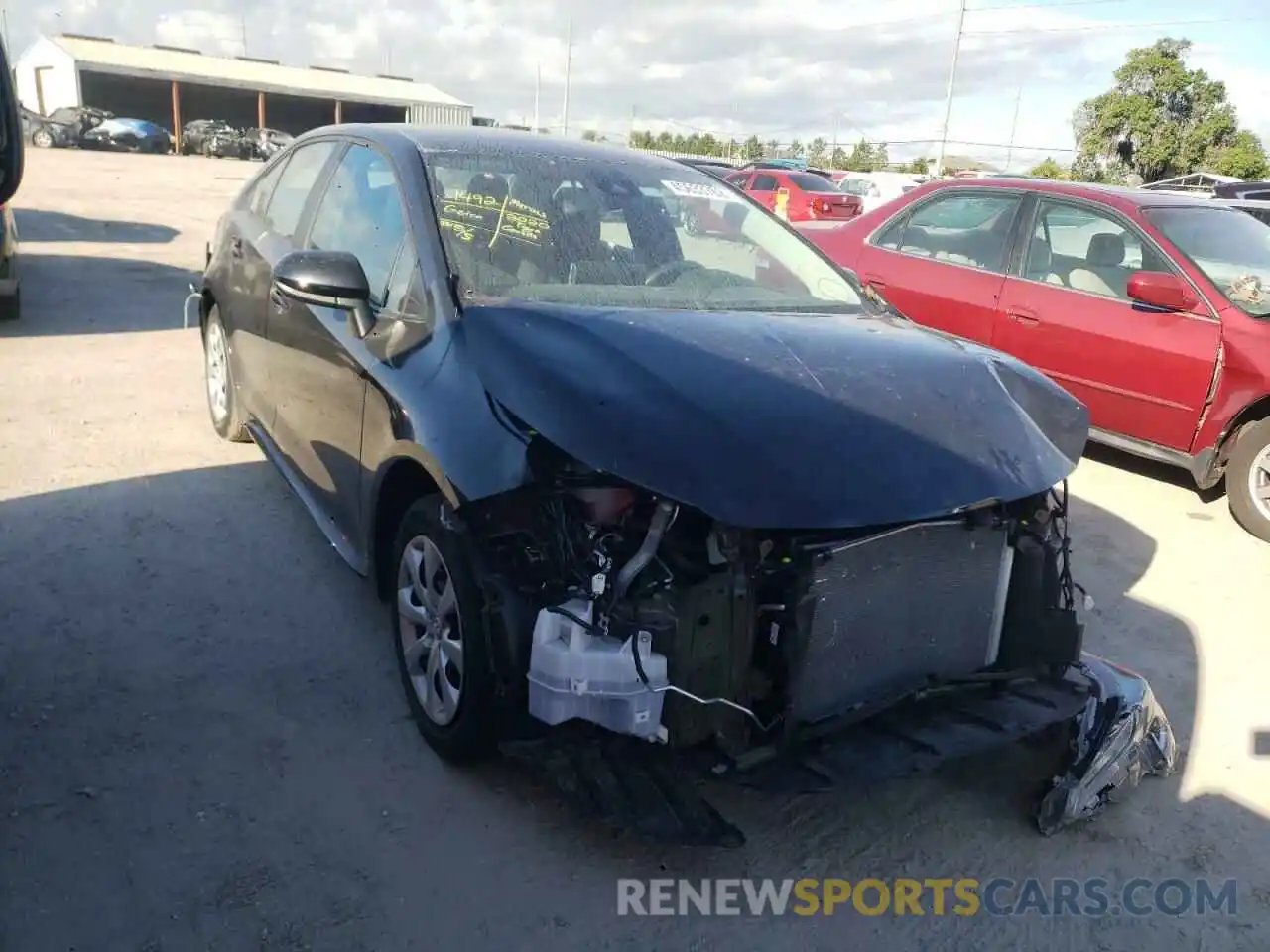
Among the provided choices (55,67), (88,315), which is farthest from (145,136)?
(88,315)

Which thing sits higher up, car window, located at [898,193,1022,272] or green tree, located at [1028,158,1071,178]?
green tree, located at [1028,158,1071,178]

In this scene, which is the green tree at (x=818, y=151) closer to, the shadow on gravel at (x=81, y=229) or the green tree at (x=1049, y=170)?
the green tree at (x=1049, y=170)

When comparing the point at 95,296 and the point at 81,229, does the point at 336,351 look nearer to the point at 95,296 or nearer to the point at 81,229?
the point at 95,296

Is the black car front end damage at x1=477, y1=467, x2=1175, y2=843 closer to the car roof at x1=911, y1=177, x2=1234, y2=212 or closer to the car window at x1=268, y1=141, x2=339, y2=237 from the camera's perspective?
the car window at x1=268, y1=141, x2=339, y2=237

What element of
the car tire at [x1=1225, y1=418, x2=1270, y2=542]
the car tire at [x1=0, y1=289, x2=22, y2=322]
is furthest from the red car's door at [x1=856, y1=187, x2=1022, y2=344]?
the car tire at [x1=0, y1=289, x2=22, y2=322]

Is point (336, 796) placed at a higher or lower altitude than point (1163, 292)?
lower

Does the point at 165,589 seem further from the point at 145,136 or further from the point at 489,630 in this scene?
the point at 145,136

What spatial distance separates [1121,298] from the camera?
5688mm

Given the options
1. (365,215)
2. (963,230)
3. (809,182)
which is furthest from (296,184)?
(809,182)

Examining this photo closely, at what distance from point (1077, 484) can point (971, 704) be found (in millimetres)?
3647

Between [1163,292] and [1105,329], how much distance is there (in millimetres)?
376

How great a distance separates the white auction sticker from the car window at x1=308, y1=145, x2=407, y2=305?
3.53 feet

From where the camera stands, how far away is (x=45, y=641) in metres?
3.37

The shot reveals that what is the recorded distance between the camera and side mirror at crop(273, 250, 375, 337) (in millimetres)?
3049
